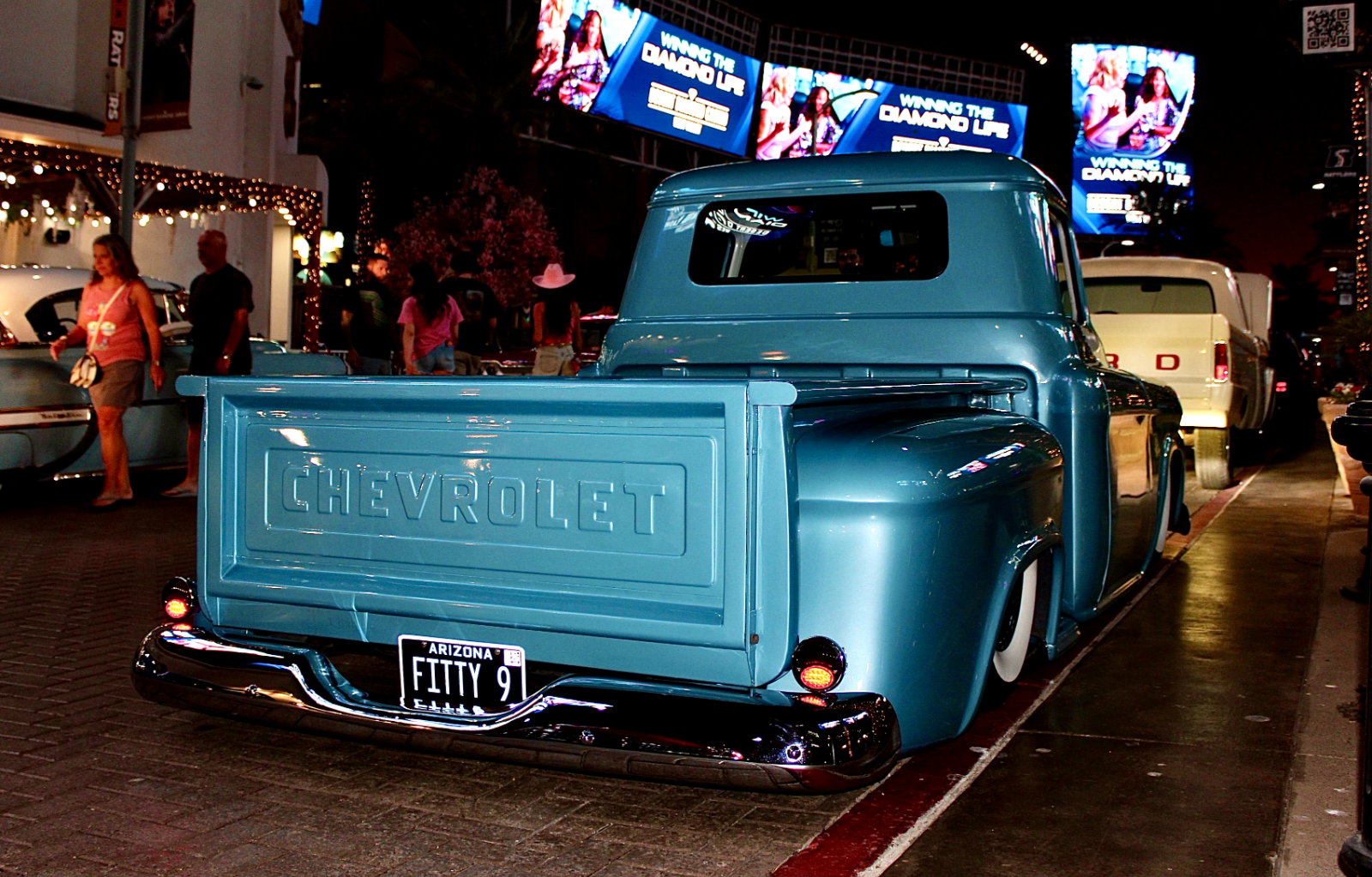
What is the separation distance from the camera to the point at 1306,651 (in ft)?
18.3

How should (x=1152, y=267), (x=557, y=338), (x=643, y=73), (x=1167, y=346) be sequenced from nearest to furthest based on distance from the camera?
(x=1167, y=346)
(x=557, y=338)
(x=1152, y=267)
(x=643, y=73)

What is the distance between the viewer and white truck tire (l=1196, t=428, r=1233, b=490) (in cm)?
1165

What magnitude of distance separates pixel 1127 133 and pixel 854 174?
216 ft

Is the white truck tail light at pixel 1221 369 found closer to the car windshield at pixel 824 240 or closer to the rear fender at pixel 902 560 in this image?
the car windshield at pixel 824 240

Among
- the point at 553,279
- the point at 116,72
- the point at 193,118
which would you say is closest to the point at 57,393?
the point at 553,279

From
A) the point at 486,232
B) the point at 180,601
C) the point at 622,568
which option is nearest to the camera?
the point at 622,568

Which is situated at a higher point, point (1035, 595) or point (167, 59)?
point (167, 59)

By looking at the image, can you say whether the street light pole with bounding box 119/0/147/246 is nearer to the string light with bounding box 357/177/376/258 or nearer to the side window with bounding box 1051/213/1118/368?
the side window with bounding box 1051/213/1118/368

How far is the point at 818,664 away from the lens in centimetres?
302

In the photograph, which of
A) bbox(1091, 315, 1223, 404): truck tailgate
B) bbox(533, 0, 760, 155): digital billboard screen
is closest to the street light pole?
bbox(1091, 315, 1223, 404): truck tailgate

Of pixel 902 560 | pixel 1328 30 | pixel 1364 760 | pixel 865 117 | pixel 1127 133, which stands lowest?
pixel 1364 760

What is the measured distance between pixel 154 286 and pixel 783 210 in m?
7.80

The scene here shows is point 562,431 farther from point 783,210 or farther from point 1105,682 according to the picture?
point 1105,682

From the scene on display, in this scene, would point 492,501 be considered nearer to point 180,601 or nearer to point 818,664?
point 818,664
